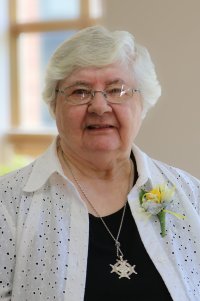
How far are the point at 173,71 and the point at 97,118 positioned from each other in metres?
1.16

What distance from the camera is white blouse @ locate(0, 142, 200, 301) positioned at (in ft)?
4.73

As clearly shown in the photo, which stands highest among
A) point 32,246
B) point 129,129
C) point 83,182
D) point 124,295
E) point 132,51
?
point 132,51

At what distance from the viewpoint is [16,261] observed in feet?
4.81

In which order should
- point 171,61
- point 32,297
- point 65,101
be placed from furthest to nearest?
point 171,61, point 65,101, point 32,297

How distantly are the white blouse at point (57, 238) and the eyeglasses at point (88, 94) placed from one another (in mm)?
211

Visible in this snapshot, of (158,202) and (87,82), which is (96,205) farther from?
(87,82)

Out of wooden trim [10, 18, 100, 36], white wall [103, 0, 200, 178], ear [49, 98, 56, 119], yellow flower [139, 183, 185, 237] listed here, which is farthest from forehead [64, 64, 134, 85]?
wooden trim [10, 18, 100, 36]

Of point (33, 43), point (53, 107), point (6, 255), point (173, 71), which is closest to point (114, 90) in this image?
point (53, 107)

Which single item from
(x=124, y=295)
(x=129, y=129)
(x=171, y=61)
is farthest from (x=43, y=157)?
(x=171, y=61)

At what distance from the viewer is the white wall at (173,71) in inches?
99.3

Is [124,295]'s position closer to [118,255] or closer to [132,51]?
[118,255]

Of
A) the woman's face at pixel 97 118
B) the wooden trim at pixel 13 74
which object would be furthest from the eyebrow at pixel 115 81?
the wooden trim at pixel 13 74

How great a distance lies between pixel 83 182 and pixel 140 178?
207 millimetres

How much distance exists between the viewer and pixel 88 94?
5.16 feet
